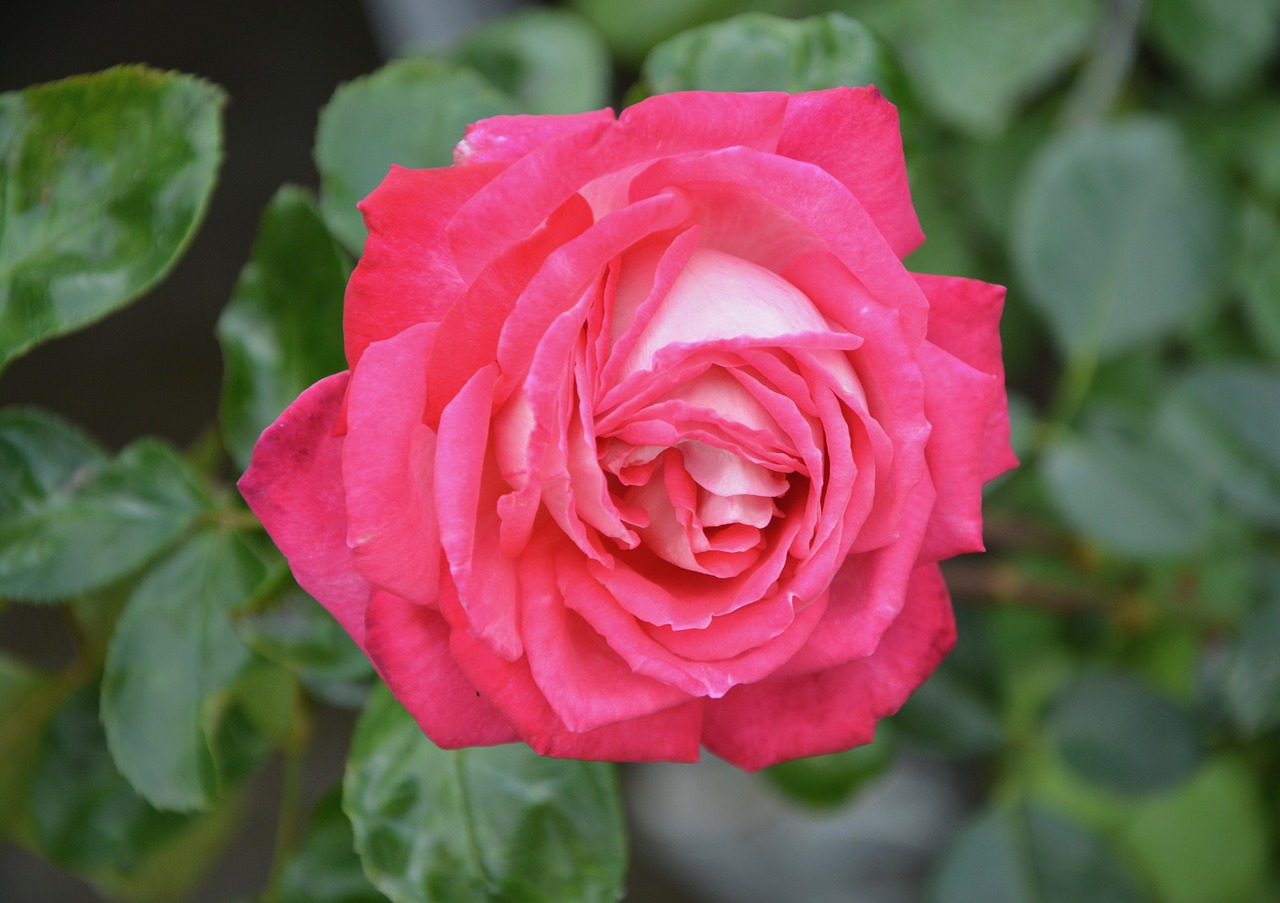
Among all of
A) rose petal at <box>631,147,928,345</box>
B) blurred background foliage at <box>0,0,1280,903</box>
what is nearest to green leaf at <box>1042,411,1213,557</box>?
blurred background foliage at <box>0,0,1280,903</box>

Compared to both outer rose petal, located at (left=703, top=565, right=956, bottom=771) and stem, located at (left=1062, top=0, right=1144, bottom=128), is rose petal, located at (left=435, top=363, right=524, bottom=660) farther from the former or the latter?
stem, located at (left=1062, top=0, right=1144, bottom=128)

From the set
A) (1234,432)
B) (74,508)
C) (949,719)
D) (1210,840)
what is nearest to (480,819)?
(74,508)

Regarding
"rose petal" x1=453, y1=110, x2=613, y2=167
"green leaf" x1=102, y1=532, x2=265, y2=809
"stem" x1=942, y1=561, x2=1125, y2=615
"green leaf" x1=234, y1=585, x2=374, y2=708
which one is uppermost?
"rose petal" x1=453, y1=110, x2=613, y2=167

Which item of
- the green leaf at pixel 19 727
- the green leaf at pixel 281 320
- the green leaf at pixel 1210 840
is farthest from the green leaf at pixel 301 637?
the green leaf at pixel 1210 840

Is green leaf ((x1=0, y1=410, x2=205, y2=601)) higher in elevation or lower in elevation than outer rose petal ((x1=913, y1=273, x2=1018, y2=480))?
lower

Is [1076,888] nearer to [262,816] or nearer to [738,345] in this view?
[738,345]

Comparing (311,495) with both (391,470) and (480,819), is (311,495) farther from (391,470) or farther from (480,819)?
(480,819)

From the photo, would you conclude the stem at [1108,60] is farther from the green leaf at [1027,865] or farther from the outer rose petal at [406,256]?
the outer rose petal at [406,256]

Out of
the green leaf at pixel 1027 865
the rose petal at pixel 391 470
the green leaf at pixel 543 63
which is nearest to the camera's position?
the rose petal at pixel 391 470
